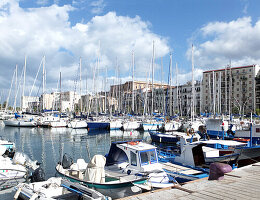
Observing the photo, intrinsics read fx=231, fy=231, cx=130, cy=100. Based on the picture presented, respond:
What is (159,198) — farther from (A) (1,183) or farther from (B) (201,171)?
(A) (1,183)

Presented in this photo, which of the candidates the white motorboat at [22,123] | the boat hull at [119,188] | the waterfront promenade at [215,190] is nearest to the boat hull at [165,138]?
the boat hull at [119,188]

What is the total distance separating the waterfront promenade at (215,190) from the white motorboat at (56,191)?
138 inches

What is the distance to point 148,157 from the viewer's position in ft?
48.9

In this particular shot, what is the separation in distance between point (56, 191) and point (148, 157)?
5913 mm

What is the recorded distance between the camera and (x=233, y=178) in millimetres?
9883

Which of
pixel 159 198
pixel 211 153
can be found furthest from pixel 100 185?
pixel 211 153

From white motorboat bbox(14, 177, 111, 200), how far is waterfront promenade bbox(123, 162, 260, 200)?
3495 mm

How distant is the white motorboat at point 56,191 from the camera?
10.8 metres

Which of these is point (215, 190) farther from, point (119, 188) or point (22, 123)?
point (22, 123)

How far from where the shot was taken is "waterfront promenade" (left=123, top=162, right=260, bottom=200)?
778 centimetres

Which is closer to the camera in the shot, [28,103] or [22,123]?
[22,123]

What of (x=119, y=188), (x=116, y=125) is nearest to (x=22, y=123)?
(x=116, y=125)

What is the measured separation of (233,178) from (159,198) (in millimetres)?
4005

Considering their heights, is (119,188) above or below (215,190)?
below
